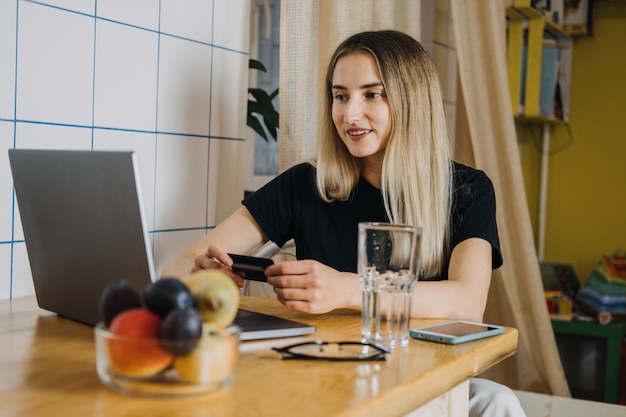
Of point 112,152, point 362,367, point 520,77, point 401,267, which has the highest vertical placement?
point 520,77

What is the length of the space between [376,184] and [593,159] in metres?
2.39

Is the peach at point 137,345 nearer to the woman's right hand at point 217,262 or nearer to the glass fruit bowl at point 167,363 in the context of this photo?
the glass fruit bowl at point 167,363

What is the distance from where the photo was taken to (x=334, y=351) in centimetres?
97

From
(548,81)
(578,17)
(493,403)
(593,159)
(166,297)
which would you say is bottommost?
(493,403)

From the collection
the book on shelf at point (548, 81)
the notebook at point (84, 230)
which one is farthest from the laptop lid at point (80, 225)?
the book on shelf at point (548, 81)

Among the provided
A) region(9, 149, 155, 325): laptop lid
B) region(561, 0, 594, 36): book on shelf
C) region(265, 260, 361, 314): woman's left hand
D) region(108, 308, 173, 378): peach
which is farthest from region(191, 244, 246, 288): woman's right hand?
region(561, 0, 594, 36): book on shelf

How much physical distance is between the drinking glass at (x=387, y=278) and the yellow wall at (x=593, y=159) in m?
2.98

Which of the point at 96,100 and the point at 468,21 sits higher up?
the point at 468,21

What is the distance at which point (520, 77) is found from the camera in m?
3.38

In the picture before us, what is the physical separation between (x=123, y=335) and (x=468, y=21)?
2050mm

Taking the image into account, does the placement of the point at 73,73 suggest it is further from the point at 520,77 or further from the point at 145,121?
the point at 520,77

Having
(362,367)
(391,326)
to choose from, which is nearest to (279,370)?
(362,367)

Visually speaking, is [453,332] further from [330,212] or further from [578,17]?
[578,17]

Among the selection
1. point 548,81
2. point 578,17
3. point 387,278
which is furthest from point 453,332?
point 578,17
